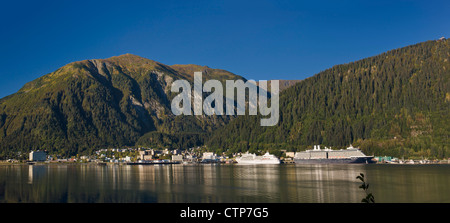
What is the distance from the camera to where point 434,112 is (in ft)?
629

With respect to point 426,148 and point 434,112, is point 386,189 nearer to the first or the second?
point 426,148

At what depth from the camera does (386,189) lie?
6431 cm

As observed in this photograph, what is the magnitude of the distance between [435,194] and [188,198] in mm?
34240
